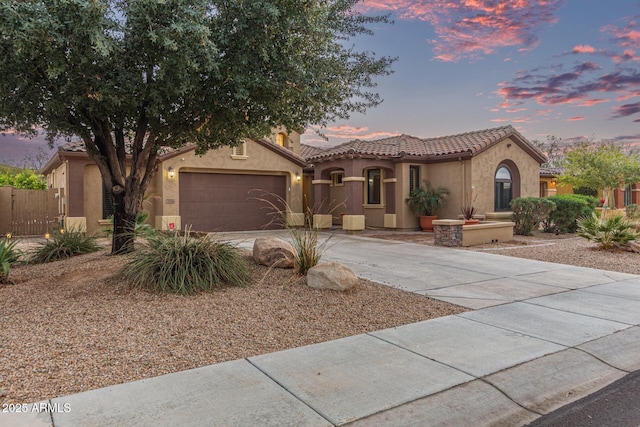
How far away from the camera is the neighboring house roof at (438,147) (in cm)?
1767

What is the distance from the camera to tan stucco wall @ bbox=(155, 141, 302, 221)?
1664 centimetres

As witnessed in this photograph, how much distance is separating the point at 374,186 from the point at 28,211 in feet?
48.6

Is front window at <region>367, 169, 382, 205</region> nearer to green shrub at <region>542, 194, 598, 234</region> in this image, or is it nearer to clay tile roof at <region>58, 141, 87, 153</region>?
green shrub at <region>542, 194, 598, 234</region>

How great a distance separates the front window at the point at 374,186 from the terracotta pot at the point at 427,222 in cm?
230

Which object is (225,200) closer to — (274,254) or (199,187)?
(199,187)

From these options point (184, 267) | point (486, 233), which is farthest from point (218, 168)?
point (184, 267)

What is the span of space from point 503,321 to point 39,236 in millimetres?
17756

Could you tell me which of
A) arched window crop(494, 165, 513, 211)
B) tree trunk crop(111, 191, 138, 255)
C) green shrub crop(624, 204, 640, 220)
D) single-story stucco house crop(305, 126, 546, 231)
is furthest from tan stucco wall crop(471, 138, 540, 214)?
tree trunk crop(111, 191, 138, 255)

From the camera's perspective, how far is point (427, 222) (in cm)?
1817

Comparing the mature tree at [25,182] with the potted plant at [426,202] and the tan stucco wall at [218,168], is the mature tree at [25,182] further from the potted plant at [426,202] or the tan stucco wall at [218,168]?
the potted plant at [426,202]

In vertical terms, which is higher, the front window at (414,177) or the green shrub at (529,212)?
the front window at (414,177)

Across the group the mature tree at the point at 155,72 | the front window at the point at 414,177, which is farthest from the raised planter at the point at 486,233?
the mature tree at the point at 155,72

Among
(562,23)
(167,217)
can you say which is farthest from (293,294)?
(562,23)

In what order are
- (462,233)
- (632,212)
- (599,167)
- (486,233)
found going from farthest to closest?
(599,167)
(632,212)
(486,233)
(462,233)
